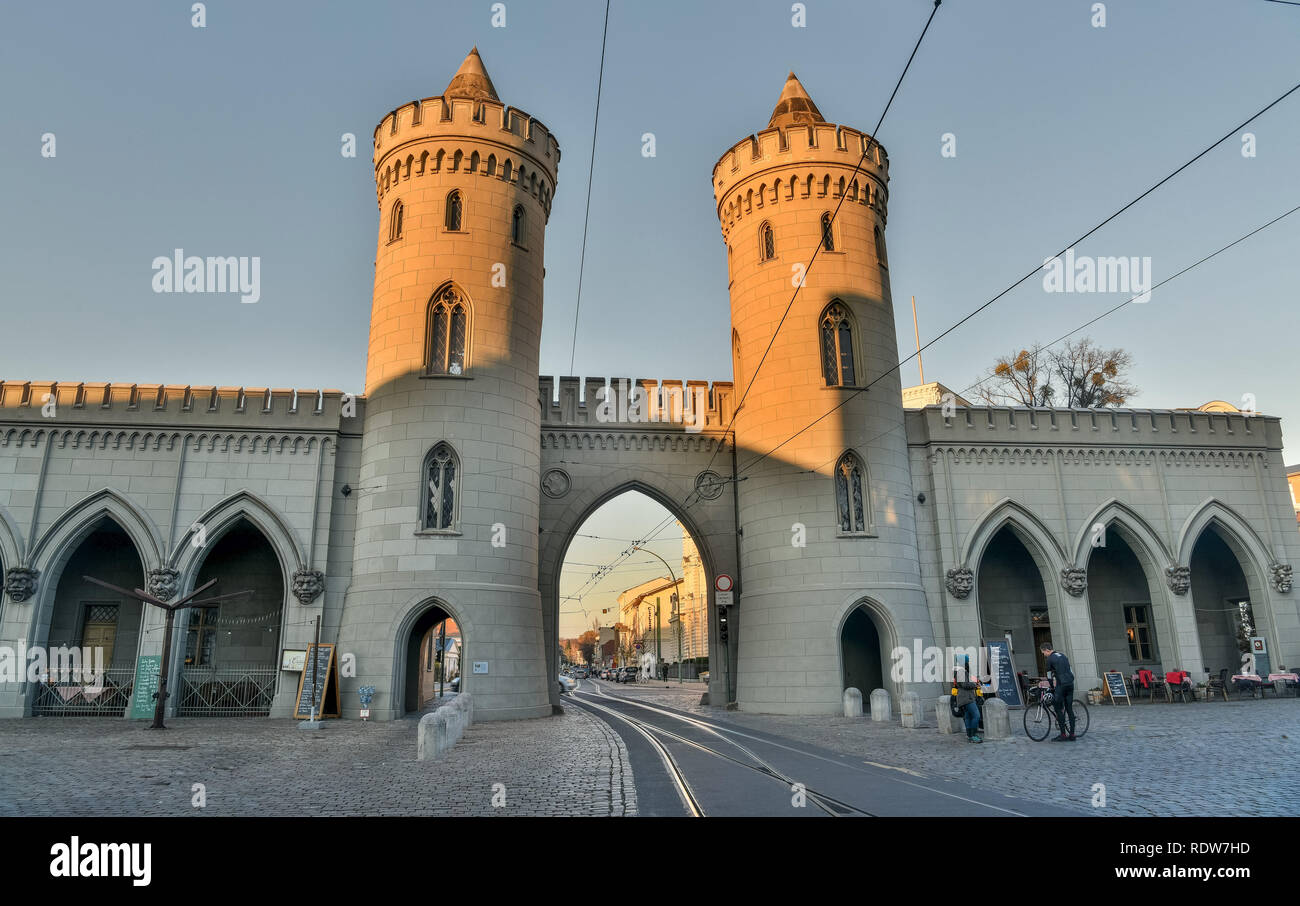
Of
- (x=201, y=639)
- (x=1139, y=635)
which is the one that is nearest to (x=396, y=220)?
(x=201, y=639)

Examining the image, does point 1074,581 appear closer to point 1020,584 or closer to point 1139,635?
point 1020,584

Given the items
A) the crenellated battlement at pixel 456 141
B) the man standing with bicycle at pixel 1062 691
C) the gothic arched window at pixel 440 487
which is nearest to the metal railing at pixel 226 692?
the gothic arched window at pixel 440 487

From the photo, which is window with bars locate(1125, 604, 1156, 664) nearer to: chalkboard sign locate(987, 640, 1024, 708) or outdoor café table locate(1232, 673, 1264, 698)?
outdoor café table locate(1232, 673, 1264, 698)

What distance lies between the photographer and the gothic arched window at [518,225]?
971 inches

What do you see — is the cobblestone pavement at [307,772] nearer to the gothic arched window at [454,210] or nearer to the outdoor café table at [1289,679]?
the gothic arched window at [454,210]

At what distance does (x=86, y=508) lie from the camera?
75.1ft

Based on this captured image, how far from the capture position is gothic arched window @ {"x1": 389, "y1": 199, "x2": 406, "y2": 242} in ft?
79.9

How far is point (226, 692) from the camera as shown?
883 inches

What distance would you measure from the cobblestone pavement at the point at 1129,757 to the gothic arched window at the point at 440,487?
952 cm

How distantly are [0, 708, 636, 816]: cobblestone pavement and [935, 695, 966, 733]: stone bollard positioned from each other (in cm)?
675

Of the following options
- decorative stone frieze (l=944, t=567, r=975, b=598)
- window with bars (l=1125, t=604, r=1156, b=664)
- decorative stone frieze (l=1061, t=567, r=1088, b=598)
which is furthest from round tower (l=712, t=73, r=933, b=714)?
window with bars (l=1125, t=604, r=1156, b=664)
